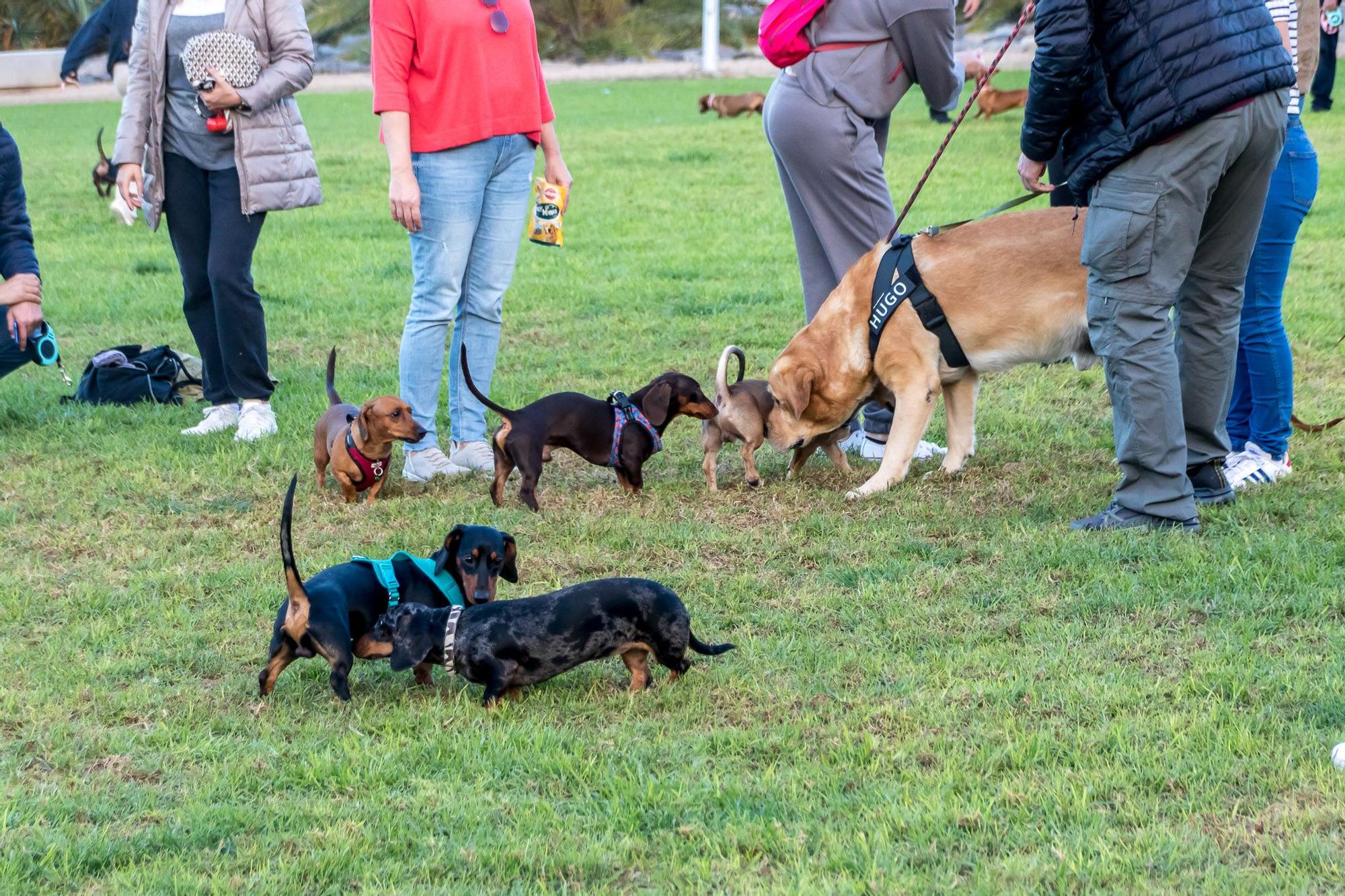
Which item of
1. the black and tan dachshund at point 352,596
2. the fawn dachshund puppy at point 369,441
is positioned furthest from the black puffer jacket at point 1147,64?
the fawn dachshund puppy at point 369,441

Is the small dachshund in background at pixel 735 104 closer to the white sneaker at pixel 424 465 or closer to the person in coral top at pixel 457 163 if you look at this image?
the person in coral top at pixel 457 163

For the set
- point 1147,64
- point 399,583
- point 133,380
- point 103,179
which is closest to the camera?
point 399,583

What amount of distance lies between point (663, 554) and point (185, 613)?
5.63 feet

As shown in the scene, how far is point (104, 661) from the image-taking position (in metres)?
4.12

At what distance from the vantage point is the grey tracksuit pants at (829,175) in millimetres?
5973

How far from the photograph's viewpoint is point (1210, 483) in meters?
5.24

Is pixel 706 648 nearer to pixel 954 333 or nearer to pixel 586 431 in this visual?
pixel 586 431

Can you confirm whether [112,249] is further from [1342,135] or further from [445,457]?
[1342,135]

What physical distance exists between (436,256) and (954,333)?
7.44ft

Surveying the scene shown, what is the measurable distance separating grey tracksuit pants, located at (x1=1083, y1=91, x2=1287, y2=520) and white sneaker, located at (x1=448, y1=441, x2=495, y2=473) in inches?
112

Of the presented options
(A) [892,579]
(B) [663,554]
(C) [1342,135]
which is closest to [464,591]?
(B) [663,554]

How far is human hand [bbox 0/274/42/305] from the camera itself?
6.41 metres

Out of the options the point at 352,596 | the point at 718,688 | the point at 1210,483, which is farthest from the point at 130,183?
the point at 1210,483

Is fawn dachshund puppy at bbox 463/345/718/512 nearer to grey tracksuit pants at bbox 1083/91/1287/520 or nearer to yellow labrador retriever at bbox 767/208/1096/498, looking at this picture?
yellow labrador retriever at bbox 767/208/1096/498
